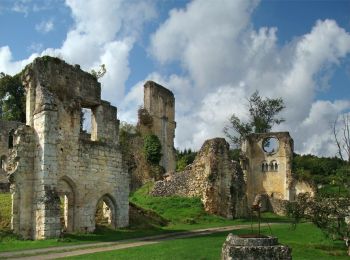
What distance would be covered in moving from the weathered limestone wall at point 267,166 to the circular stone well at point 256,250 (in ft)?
152

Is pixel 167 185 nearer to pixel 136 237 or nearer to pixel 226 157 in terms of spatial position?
pixel 226 157

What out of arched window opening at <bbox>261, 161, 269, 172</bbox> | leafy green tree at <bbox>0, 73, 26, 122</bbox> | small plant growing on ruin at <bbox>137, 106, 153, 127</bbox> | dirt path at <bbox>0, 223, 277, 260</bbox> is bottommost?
dirt path at <bbox>0, 223, 277, 260</bbox>

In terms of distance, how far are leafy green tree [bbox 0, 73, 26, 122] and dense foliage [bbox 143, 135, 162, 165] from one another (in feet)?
52.8

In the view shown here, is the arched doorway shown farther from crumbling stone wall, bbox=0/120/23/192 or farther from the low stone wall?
A: crumbling stone wall, bbox=0/120/23/192

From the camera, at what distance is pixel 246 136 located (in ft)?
190

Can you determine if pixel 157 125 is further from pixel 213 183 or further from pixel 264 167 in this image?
pixel 213 183

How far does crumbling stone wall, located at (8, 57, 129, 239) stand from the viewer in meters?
22.9

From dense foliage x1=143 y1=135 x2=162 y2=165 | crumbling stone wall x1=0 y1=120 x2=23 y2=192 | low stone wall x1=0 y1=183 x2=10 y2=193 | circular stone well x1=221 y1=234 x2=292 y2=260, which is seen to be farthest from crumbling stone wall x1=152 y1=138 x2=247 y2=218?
circular stone well x1=221 y1=234 x2=292 y2=260

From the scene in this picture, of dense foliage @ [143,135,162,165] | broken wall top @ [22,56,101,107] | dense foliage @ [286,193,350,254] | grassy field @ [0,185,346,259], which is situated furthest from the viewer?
dense foliage @ [143,135,162,165]

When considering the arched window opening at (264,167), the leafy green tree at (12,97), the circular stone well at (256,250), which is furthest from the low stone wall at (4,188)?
the arched window opening at (264,167)

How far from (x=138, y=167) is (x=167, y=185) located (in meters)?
12.4

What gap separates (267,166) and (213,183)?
2276 centimetres

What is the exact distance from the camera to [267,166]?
57.6 metres

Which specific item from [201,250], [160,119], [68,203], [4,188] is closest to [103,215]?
[68,203]
